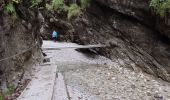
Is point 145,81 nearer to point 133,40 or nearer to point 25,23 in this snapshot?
point 133,40

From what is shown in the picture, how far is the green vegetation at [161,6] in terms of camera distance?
14.5 meters

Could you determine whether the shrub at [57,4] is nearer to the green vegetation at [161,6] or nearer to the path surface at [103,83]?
the path surface at [103,83]

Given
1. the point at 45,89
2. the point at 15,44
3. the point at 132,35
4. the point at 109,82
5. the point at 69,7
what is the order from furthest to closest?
Answer: the point at 69,7
the point at 132,35
the point at 109,82
the point at 15,44
the point at 45,89

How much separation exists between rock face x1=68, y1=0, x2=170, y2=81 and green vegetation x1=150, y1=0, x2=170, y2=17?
2.52ft

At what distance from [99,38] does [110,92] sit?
944 cm

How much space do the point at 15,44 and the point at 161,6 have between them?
24.0 feet

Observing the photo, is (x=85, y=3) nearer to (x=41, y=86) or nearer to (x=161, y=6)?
(x=161, y=6)

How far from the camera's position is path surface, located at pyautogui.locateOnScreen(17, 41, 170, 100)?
11.5 meters

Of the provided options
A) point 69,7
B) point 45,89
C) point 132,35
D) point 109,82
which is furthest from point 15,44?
point 69,7

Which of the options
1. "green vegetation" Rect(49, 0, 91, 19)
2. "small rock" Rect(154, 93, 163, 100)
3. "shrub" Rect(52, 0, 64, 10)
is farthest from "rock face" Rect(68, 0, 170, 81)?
"shrub" Rect(52, 0, 64, 10)

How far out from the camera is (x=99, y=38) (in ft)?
69.9

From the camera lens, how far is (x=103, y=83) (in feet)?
44.5

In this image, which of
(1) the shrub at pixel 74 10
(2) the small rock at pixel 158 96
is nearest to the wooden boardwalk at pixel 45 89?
(2) the small rock at pixel 158 96

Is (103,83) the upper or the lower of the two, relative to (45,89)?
lower
